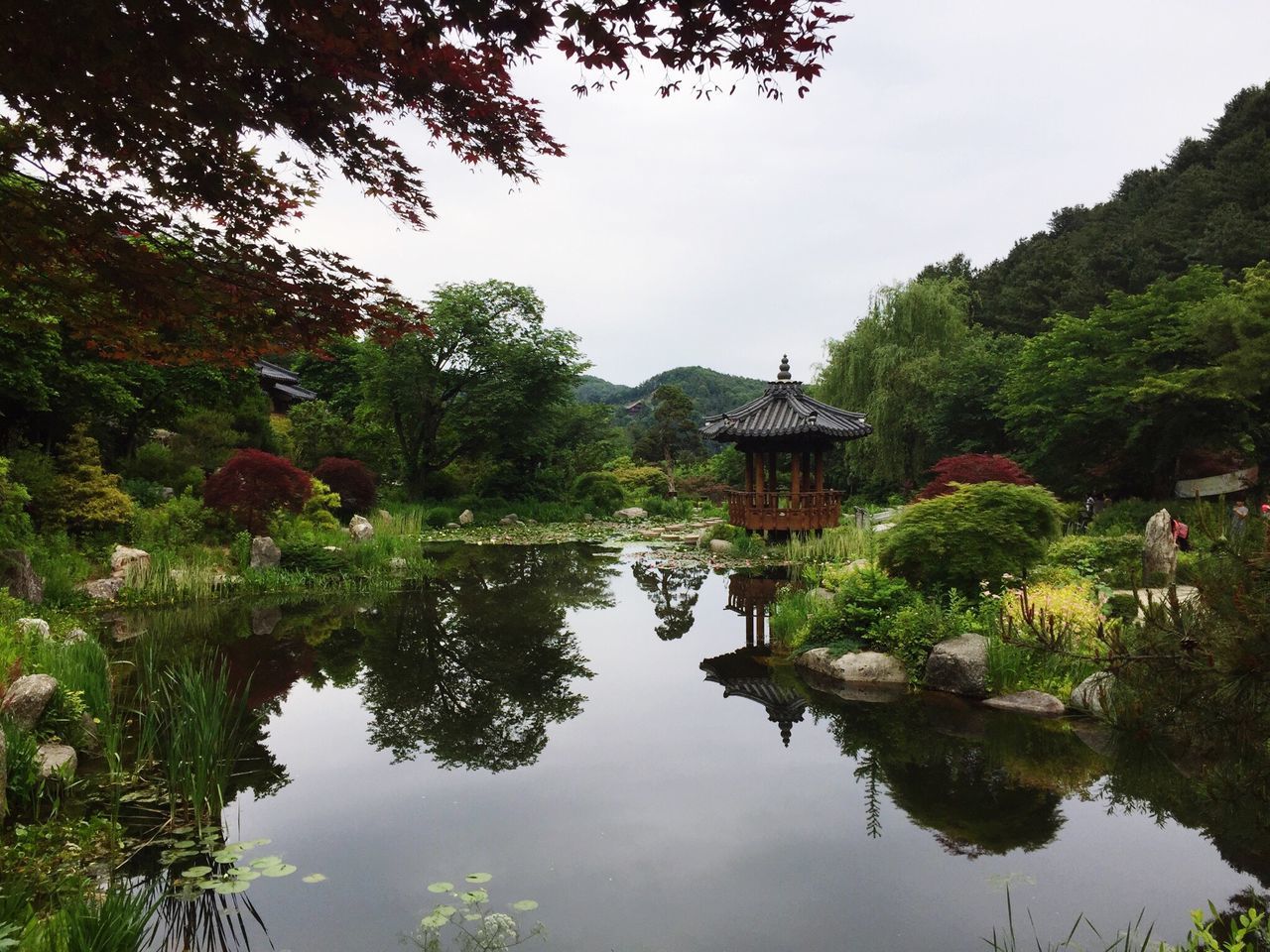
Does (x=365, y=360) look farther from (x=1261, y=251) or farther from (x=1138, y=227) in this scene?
(x=1138, y=227)

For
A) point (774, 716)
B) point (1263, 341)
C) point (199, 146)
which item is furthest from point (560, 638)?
point (1263, 341)

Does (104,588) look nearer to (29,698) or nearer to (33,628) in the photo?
(33,628)

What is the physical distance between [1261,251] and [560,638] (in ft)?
79.6

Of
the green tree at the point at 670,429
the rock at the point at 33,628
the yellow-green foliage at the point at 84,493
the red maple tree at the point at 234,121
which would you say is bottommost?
the rock at the point at 33,628

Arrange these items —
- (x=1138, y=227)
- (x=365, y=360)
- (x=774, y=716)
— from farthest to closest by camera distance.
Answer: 1. (x=1138, y=227)
2. (x=365, y=360)
3. (x=774, y=716)

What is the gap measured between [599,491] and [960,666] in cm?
2035

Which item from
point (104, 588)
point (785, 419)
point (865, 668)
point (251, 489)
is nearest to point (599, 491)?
point (785, 419)

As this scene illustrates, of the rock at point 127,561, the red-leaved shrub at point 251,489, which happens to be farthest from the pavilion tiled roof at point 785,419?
the rock at point 127,561

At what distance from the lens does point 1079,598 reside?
25.7 feet

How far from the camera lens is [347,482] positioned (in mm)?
17609

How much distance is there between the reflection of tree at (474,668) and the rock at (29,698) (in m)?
2.15

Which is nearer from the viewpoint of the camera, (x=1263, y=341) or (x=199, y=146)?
(x=199, y=146)

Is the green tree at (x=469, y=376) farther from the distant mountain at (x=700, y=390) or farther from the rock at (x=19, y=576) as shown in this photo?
the distant mountain at (x=700, y=390)

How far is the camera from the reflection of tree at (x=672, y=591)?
1005 centimetres
